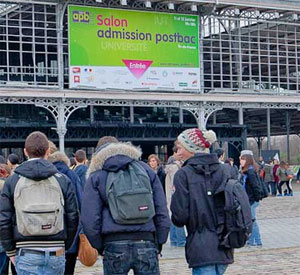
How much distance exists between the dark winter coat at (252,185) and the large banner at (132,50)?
67.8ft

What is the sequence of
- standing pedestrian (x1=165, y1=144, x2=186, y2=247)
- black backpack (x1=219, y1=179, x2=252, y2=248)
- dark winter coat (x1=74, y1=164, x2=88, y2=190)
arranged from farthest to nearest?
standing pedestrian (x1=165, y1=144, x2=186, y2=247)
dark winter coat (x1=74, y1=164, x2=88, y2=190)
black backpack (x1=219, y1=179, x2=252, y2=248)

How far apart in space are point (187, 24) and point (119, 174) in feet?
98.8

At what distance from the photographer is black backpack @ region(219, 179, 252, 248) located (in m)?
6.09

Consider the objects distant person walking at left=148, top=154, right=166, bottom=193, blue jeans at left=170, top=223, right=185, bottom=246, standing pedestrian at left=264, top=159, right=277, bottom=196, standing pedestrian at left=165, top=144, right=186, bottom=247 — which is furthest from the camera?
standing pedestrian at left=264, top=159, right=277, bottom=196

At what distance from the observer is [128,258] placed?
18.7ft

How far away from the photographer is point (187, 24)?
3534 cm

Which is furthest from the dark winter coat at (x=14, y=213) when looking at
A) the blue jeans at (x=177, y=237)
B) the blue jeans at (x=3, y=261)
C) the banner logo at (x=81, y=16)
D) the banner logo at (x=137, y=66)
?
the banner logo at (x=137, y=66)

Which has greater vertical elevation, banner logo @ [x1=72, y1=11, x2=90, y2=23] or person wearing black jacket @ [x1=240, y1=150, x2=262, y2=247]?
banner logo @ [x1=72, y1=11, x2=90, y2=23]

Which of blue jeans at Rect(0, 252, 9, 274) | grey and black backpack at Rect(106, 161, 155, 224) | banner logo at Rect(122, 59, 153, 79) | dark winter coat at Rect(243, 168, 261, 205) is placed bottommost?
blue jeans at Rect(0, 252, 9, 274)

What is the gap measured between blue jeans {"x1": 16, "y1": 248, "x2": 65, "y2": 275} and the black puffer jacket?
1.07 metres

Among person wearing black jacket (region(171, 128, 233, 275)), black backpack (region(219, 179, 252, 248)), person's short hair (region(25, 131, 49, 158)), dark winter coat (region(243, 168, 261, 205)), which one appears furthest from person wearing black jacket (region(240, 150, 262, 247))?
person's short hair (region(25, 131, 49, 158))

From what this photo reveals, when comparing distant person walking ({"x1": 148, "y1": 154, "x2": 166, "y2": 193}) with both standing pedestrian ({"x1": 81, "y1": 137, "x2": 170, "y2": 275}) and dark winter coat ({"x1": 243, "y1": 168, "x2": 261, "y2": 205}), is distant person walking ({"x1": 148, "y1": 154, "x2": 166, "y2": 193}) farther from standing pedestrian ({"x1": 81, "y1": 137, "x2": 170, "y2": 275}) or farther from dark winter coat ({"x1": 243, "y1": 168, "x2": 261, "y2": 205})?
standing pedestrian ({"x1": 81, "y1": 137, "x2": 170, "y2": 275})

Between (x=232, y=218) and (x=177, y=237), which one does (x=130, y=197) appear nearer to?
(x=232, y=218)

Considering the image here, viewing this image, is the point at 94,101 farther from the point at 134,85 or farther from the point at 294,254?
the point at 294,254
